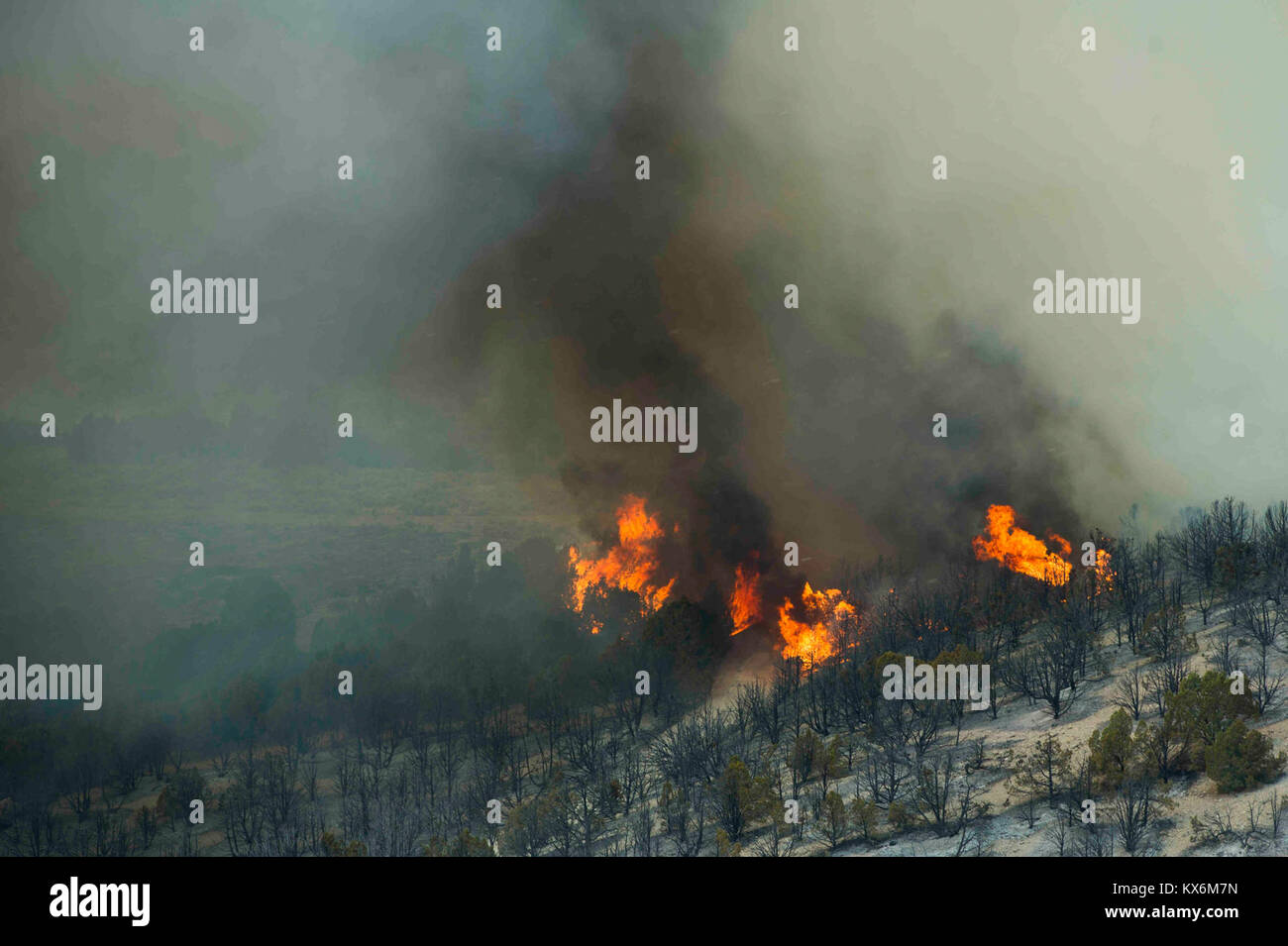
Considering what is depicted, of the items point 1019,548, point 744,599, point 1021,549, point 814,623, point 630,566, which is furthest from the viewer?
point 630,566

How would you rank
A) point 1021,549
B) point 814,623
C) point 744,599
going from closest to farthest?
point 814,623 < point 1021,549 < point 744,599

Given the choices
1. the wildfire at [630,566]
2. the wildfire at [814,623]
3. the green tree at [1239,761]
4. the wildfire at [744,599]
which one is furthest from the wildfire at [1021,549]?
the green tree at [1239,761]

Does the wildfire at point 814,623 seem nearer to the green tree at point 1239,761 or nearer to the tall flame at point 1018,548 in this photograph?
the tall flame at point 1018,548

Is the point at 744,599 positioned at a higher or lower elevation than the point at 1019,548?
lower

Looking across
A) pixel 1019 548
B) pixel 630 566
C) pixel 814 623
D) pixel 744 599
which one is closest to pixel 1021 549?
pixel 1019 548

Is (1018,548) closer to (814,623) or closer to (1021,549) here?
(1021,549)
